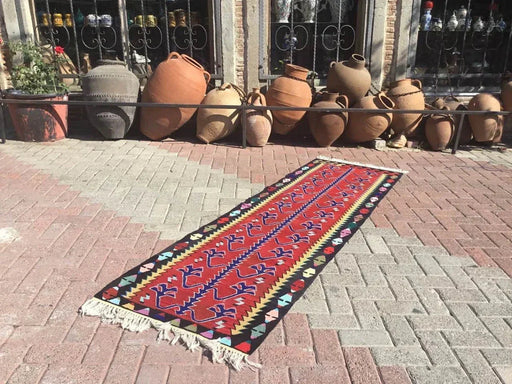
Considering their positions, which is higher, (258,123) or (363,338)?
(258,123)

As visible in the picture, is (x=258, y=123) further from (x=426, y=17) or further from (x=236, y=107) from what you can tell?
(x=426, y=17)

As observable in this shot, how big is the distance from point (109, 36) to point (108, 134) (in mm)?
1939

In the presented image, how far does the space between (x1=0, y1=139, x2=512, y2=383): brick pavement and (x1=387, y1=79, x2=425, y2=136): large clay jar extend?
721mm

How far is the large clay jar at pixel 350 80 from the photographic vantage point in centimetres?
558

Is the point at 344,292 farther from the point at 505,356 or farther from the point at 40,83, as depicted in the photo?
the point at 40,83

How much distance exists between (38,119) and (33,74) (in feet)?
1.92

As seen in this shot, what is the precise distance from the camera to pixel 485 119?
5.53 metres

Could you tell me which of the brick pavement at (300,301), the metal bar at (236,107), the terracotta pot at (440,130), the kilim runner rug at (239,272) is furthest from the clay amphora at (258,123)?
the terracotta pot at (440,130)

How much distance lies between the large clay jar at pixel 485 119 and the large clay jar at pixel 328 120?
167cm

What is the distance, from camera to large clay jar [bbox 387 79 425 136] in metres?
5.58

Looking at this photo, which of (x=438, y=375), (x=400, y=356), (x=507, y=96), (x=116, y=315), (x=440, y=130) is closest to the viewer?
(x=438, y=375)


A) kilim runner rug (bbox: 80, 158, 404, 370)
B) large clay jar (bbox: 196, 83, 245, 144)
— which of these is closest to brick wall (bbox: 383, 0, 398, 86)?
large clay jar (bbox: 196, 83, 245, 144)

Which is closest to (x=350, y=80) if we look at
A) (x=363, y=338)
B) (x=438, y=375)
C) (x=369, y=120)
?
(x=369, y=120)

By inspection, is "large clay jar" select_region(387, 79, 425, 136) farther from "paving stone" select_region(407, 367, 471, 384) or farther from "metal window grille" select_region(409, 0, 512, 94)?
"paving stone" select_region(407, 367, 471, 384)
